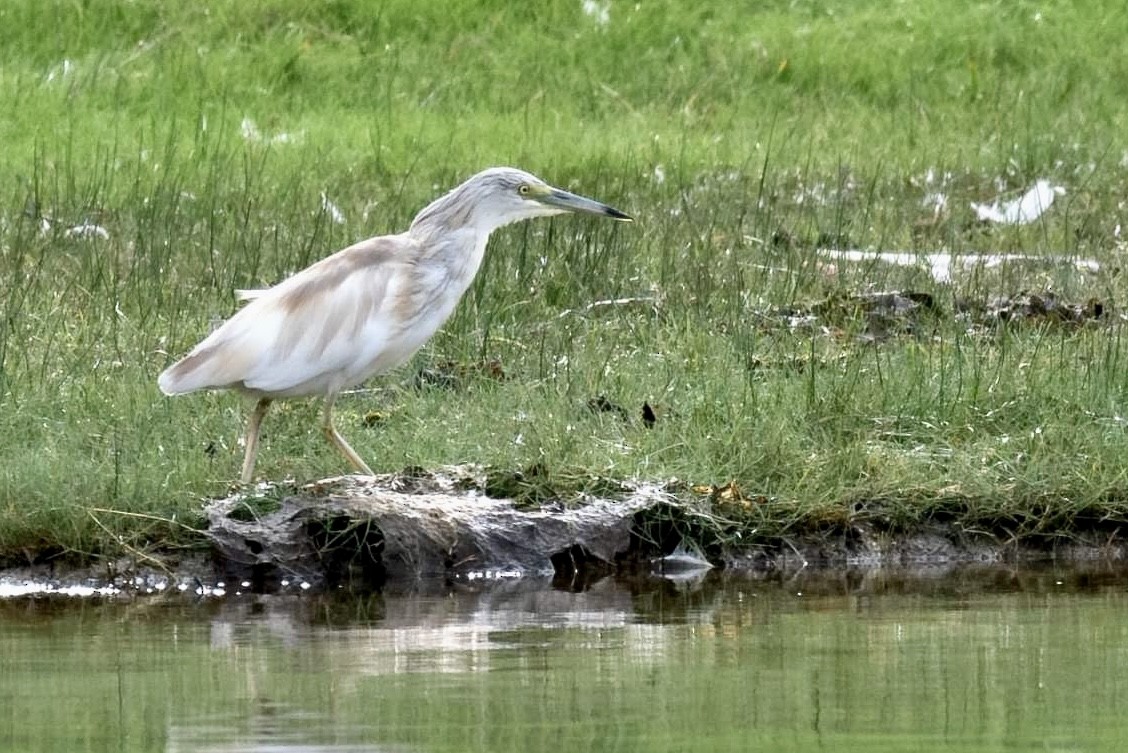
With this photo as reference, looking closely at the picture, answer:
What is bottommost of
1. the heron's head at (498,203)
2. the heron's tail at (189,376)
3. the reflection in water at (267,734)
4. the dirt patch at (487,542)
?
the reflection in water at (267,734)

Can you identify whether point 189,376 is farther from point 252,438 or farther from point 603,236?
point 603,236

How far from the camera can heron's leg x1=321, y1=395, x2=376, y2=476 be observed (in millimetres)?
7844

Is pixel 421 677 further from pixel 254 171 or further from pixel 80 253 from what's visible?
pixel 254 171

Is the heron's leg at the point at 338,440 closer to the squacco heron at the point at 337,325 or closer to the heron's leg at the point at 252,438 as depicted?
the squacco heron at the point at 337,325

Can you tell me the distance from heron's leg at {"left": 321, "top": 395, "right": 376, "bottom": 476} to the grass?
0.19 meters

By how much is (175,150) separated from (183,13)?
3.89 metres

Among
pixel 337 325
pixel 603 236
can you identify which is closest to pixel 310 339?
pixel 337 325

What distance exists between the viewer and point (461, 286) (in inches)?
321

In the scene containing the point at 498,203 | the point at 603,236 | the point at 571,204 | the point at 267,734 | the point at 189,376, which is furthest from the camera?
the point at 603,236

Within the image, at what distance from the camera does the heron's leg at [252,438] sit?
775cm

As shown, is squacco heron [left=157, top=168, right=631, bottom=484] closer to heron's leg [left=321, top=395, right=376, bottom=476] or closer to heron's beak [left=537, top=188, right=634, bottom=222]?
heron's leg [left=321, top=395, right=376, bottom=476]

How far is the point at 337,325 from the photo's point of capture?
776cm

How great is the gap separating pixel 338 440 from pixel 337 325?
428 mm

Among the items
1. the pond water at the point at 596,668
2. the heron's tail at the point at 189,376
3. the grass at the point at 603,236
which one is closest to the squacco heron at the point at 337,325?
the heron's tail at the point at 189,376
